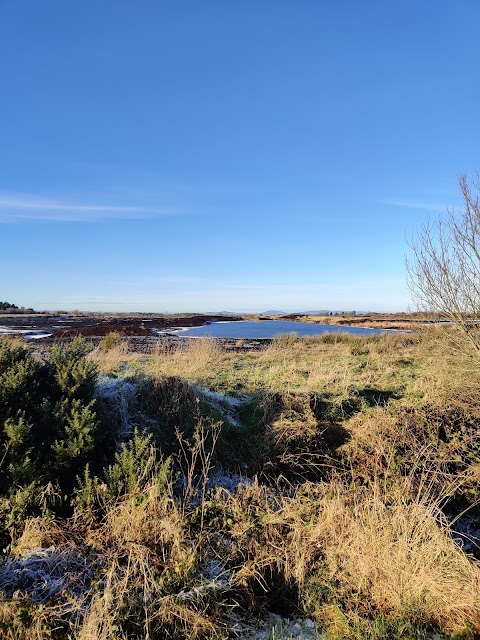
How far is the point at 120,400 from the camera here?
6.84 meters

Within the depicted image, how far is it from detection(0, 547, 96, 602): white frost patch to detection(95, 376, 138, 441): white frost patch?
2364mm

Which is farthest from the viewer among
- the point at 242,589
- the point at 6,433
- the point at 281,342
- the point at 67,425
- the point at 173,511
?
the point at 281,342

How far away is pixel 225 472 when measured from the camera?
630 cm

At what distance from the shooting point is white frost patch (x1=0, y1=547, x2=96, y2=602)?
3.41 meters

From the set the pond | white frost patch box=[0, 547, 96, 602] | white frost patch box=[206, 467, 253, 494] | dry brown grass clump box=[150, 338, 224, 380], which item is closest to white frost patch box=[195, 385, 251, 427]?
white frost patch box=[206, 467, 253, 494]

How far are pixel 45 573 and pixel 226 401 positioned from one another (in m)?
4.90

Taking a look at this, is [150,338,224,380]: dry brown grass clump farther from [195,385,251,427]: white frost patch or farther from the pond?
the pond

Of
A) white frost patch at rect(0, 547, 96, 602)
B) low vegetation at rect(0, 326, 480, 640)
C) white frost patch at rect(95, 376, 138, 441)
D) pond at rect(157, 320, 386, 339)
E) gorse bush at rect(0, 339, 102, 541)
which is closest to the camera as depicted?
low vegetation at rect(0, 326, 480, 640)

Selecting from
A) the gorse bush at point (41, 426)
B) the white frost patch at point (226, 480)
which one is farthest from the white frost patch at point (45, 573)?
the white frost patch at point (226, 480)

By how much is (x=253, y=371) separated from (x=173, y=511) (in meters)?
7.36

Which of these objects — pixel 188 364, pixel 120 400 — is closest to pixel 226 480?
pixel 120 400

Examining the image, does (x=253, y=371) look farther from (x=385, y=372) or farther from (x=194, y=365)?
(x=385, y=372)

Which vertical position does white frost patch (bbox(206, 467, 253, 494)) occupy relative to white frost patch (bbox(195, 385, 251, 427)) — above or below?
below

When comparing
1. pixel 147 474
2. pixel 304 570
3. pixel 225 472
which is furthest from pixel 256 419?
pixel 304 570
